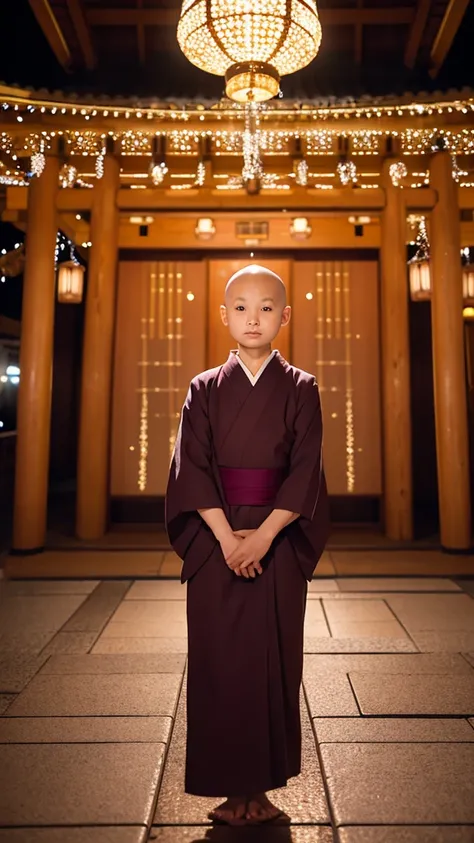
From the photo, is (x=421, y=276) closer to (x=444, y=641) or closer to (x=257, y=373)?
(x=444, y=641)

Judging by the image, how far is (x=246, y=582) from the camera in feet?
6.34

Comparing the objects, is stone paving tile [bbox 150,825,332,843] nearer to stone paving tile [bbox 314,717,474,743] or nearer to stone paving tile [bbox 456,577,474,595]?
stone paving tile [bbox 314,717,474,743]

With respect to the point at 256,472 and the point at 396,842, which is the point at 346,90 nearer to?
the point at 256,472

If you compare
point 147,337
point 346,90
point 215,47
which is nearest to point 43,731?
point 215,47

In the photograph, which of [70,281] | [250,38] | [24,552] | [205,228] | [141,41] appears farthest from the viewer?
[70,281]

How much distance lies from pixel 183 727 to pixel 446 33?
286 inches

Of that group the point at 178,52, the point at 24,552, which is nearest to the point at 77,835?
the point at 24,552

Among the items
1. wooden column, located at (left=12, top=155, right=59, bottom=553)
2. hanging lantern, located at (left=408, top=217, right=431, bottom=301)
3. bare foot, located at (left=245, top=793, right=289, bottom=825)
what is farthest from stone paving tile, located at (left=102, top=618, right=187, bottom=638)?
hanging lantern, located at (left=408, top=217, right=431, bottom=301)

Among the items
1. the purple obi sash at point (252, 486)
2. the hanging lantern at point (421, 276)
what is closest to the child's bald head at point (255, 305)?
the purple obi sash at point (252, 486)

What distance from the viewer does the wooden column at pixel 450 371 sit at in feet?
18.5

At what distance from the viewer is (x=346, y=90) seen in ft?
18.4

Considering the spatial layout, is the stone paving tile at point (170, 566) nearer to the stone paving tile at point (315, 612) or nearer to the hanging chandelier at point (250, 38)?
the stone paving tile at point (315, 612)

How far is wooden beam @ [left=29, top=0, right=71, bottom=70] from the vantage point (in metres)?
5.59

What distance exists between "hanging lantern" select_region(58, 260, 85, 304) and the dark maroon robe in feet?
18.8
